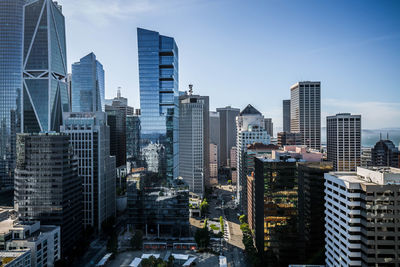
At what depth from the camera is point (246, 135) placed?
126 meters

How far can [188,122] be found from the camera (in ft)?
484

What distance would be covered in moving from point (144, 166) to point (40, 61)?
77.8 m

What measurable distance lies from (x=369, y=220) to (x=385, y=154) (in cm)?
11180

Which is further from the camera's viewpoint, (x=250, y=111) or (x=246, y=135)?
(x=250, y=111)

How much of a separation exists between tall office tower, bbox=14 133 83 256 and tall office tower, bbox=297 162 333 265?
184 ft

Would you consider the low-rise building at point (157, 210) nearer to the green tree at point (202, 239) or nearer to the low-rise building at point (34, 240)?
the green tree at point (202, 239)

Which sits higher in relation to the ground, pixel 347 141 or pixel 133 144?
pixel 133 144

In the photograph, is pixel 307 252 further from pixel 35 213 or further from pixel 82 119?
pixel 82 119

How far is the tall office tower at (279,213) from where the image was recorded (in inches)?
2584

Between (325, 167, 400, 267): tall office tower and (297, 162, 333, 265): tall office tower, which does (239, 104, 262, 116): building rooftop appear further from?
(325, 167, 400, 267): tall office tower

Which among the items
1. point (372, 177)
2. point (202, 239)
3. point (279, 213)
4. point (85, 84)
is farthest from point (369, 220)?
point (85, 84)

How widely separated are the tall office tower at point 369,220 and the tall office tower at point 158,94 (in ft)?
198

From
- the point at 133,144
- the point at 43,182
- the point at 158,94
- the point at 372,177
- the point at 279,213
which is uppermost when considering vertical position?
the point at 158,94

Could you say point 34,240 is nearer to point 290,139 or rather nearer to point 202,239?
point 202,239
